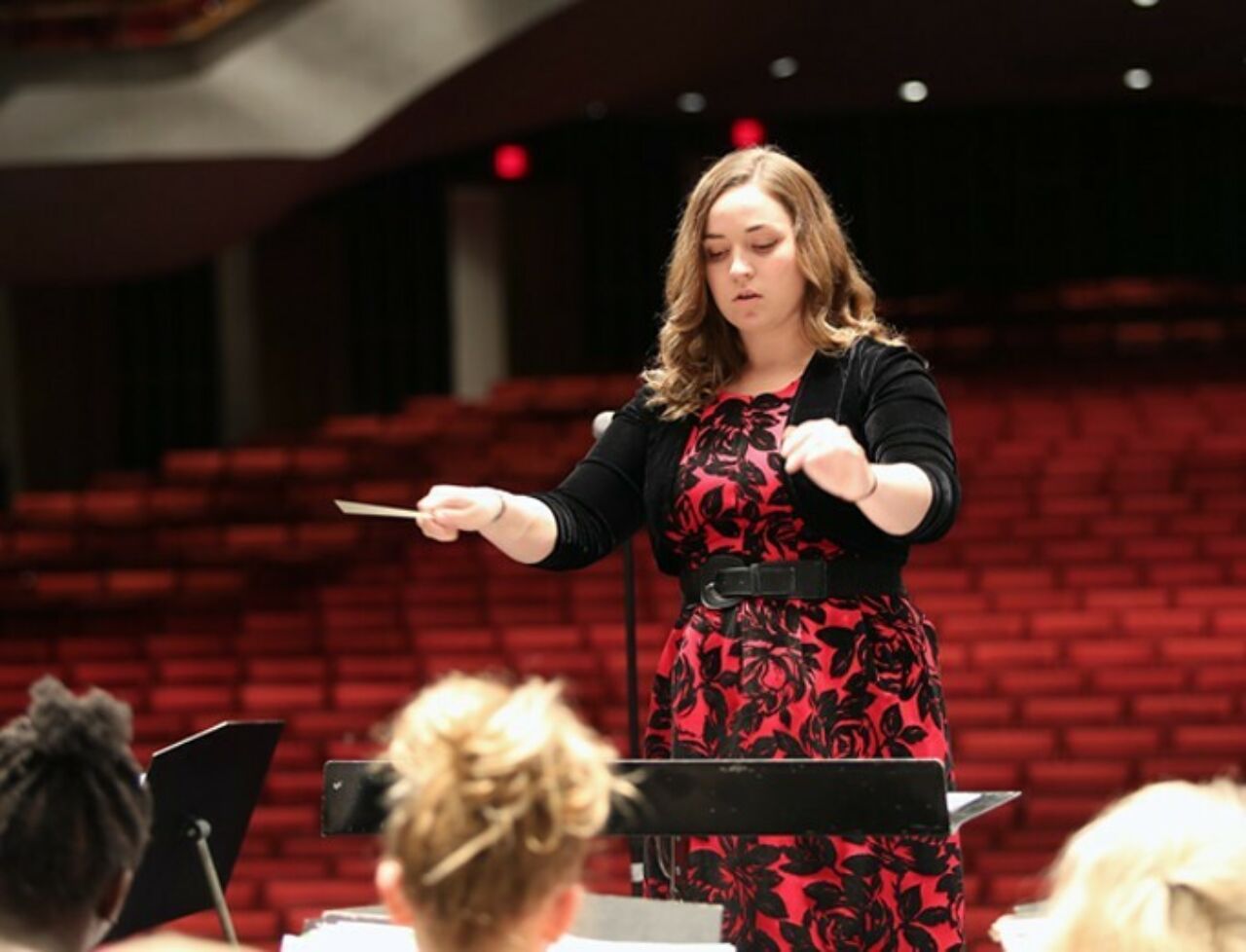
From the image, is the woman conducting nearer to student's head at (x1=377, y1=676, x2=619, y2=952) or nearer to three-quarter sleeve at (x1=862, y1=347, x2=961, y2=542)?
three-quarter sleeve at (x1=862, y1=347, x2=961, y2=542)

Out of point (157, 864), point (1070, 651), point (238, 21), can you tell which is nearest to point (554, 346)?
point (238, 21)

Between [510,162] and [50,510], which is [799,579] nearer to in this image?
[50,510]

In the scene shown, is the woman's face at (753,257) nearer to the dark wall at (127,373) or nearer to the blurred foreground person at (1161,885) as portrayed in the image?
the blurred foreground person at (1161,885)

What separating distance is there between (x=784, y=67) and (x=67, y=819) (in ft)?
35.8

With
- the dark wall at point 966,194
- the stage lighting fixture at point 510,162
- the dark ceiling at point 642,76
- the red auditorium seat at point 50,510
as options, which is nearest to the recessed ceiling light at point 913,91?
the dark ceiling at point 642,76

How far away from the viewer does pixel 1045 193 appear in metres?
13.4

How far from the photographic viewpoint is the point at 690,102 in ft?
40.6

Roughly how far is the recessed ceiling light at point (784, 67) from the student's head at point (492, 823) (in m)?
10.6

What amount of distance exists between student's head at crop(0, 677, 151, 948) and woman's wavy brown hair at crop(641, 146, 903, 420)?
1.11 m

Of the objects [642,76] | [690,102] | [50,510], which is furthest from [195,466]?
[690,102]

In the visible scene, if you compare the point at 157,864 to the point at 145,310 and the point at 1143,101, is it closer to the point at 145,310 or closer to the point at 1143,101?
the point at 145,310

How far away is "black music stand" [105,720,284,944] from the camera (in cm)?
198

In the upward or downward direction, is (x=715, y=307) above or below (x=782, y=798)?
above

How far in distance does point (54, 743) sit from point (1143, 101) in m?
13.0
